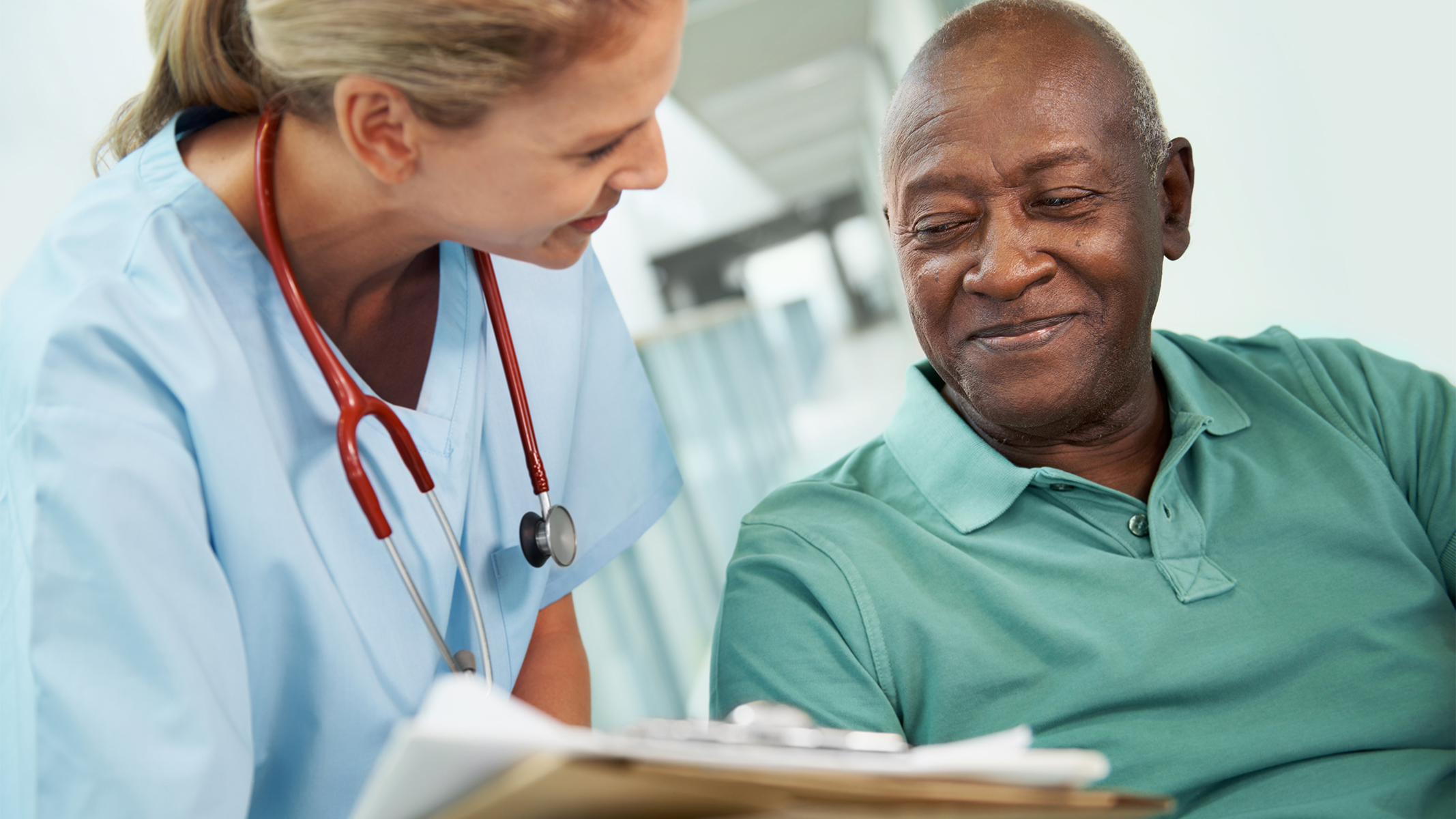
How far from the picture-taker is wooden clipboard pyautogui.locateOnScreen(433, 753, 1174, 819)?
416 mm

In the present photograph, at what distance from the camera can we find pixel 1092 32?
114 cm

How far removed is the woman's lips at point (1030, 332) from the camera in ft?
3.59

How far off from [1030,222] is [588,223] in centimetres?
46

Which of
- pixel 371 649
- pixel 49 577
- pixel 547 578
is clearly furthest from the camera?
pixel 547 578

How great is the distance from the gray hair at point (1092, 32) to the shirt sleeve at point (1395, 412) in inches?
11.7

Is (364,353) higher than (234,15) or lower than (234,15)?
lower

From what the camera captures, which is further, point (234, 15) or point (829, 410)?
point (829, 410)

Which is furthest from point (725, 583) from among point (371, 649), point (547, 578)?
point (371, 649)

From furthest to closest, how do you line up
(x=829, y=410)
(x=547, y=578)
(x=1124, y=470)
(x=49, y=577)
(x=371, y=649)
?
(x=829, y=410) < (x=1124, y=470) < (x=547, y=578) < (x=371, y=649) < (x=49, y=577)

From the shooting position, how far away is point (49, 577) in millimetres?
669

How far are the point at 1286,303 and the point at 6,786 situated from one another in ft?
5.33

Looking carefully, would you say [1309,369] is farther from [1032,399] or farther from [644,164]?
[644,164]

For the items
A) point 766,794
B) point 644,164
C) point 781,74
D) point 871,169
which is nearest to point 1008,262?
point 644,164

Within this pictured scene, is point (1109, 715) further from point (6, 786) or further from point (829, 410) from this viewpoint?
point (829, 410)
